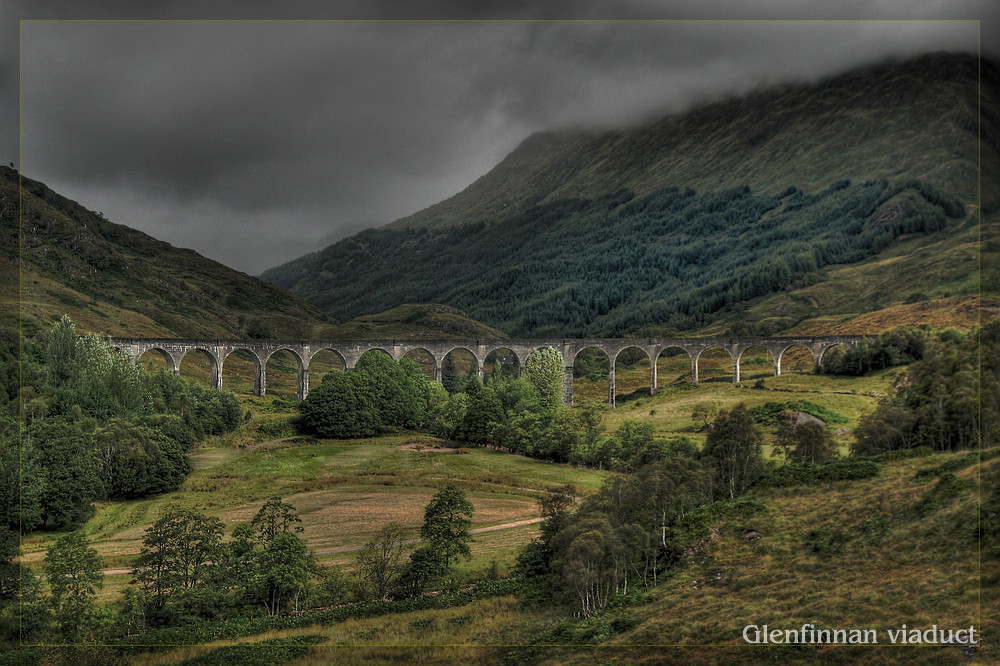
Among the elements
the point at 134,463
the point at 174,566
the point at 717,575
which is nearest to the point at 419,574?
the point at 174,566

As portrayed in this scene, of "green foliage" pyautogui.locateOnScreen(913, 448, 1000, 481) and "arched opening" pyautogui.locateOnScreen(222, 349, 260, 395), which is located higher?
"arched opening" pyautogui.locateOnScreen(222, 349, 260, 395)

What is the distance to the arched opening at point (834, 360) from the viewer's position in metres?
97.0

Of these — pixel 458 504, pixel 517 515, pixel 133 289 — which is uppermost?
pixel 133 289

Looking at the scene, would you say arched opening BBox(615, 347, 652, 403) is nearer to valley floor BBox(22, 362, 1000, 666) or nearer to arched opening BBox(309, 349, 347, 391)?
arched opening BBox(309, 349, 347, 391)

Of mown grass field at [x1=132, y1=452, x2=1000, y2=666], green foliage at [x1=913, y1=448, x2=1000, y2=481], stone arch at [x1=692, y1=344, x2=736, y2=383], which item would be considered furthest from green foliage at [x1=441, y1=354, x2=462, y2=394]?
green foliage at [x1=913, y1=448, x2=1000, y2=481]

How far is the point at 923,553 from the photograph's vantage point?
81.3 ft

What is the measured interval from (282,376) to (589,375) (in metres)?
60.6

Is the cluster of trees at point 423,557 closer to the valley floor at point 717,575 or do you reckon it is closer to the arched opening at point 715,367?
the valley floor at point 717,575

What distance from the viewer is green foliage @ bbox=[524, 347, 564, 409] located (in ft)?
308

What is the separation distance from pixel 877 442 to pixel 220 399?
62732 mm

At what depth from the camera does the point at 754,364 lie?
13375 cm

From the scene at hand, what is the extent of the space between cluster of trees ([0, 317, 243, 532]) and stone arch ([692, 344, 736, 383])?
71.5 meters

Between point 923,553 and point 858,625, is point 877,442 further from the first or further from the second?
point 858,625

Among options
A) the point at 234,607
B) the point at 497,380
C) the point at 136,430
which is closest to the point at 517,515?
the point at 234,607
